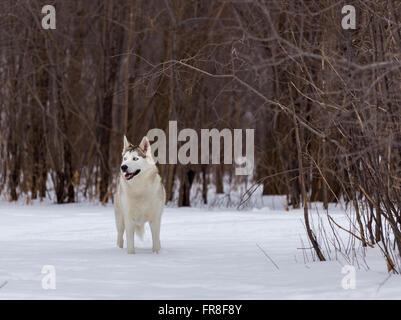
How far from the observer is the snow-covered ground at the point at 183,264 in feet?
17.6

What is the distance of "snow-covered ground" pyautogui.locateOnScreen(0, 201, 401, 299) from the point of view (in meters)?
5.37

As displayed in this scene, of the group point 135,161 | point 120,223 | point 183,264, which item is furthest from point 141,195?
point 183,264

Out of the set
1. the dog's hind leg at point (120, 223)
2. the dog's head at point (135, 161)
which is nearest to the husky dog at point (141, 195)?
the dog's head at point (135, 161)

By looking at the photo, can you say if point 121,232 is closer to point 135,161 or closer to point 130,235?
point 130,235

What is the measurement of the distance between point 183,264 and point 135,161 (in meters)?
1.48

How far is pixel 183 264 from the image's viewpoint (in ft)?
22.8

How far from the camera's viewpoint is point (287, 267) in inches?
261

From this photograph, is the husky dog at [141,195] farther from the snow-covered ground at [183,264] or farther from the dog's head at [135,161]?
the snow-covered ground at [183,264]

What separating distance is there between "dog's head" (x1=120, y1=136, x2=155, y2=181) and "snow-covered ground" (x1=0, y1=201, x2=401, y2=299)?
2.85 feet

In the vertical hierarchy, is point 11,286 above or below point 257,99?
below

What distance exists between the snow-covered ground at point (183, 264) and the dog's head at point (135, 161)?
87 cm

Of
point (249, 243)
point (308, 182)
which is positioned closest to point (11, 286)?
point (249, 243)

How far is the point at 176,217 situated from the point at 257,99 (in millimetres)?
6158
